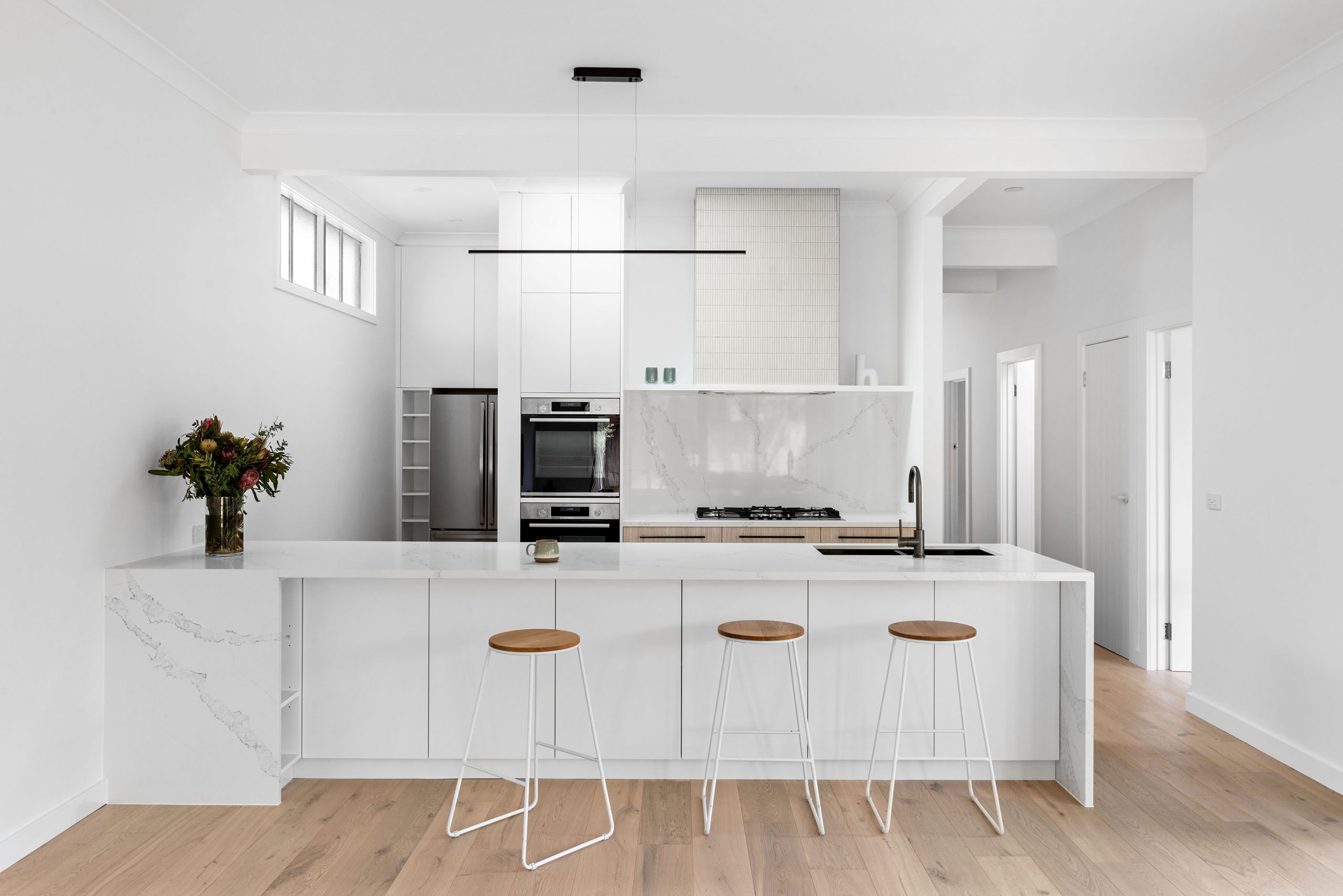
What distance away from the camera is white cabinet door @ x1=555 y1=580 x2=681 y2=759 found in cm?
327

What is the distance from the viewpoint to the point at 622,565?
3.18 metres

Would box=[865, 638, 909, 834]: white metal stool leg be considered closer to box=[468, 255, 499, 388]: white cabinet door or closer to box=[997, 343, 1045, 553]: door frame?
box=[997, 343, 1045, 553]: door frame

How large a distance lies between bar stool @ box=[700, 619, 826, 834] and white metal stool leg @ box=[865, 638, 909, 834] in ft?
0.66

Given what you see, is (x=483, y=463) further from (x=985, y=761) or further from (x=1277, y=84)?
(x=1277, y=84)

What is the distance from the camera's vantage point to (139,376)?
3193 mm

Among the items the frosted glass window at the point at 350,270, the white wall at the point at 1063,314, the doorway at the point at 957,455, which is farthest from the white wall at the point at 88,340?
the doorway at the point at 957,455

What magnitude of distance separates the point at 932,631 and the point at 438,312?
479cm

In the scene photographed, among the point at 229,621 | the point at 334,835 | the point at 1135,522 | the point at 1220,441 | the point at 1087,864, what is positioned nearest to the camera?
the point at 1087,864

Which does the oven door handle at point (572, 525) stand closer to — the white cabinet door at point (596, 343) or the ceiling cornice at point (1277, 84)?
the white cabinet door at point (596, 343)

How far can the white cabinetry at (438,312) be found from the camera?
6434mm

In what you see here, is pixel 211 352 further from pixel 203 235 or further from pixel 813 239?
pixel 813 239

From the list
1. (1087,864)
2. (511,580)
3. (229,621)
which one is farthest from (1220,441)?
(229,621)

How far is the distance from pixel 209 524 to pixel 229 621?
52 cm

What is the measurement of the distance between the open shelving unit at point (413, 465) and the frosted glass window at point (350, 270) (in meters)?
0.89
